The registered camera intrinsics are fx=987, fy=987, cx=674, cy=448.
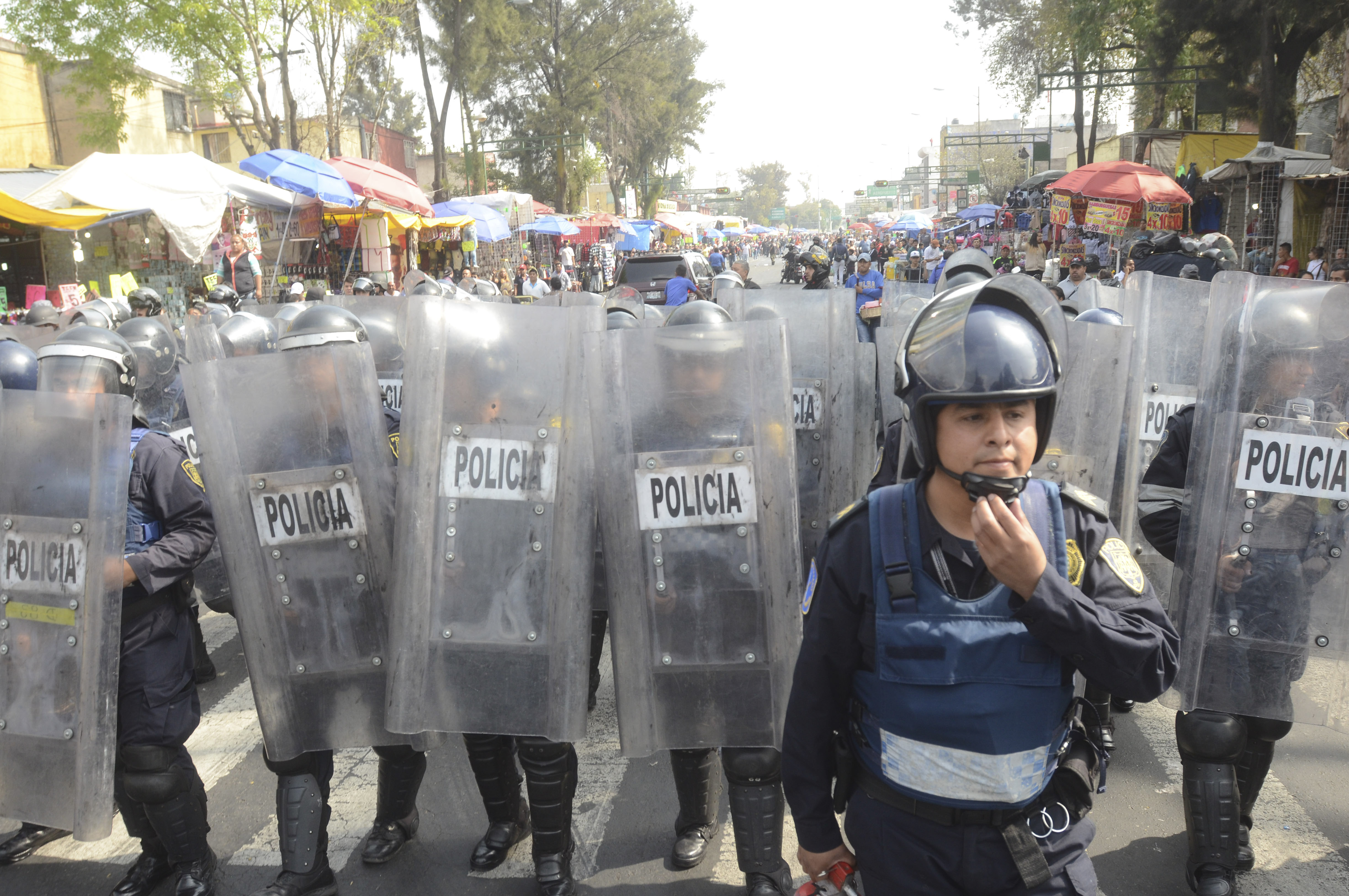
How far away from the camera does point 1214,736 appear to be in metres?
2.98

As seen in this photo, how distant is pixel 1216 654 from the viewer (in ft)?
9.41

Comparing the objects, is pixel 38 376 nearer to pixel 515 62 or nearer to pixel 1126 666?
pixel 1126 666

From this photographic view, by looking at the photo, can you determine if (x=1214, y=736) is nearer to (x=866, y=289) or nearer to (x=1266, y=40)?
(x=866, y=289)

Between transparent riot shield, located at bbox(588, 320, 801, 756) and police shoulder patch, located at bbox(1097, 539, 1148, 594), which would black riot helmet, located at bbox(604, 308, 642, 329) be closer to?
transparent riot shield, located at bbox(588, 320, 801, 756)

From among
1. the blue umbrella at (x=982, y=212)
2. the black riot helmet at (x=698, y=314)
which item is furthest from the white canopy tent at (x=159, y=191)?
the blue umbrella at (x=982, y=212)

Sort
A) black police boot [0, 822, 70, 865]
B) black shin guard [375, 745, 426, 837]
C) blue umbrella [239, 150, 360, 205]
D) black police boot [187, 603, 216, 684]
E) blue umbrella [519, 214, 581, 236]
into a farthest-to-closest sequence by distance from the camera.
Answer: blue umbrella [519, 214, 581, 236], blue umbrella [239, 150, 360, 205], black police boot [187, 603, 216, 684], black police boot [0, 822, 70, 865], black shin guard [375, 745, 426, 837]

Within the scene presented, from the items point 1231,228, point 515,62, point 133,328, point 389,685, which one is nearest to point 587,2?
point 515,62

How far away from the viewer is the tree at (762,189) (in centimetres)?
15050

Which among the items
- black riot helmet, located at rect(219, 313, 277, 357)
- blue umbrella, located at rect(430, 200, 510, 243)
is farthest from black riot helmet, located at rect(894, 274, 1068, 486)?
blue umbrella, located at rect(430, 200, 510, 243)

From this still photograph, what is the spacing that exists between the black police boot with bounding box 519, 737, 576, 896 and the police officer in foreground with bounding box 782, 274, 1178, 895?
4.59 feet

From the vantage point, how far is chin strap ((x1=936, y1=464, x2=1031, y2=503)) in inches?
64.3

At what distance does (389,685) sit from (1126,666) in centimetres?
205

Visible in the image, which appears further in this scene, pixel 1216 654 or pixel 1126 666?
pixel 1216 654

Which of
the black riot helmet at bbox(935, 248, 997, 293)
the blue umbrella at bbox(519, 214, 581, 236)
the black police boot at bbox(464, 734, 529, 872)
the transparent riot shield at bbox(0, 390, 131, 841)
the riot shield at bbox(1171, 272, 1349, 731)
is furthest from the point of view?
the blue umbrella at bbox(519, 214, 581, 236)
